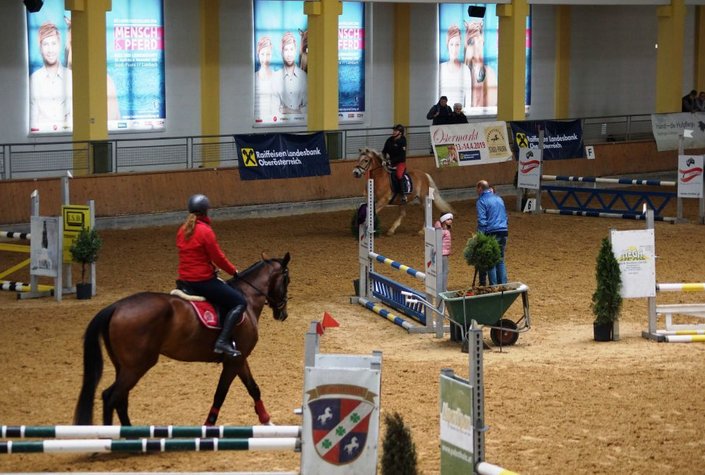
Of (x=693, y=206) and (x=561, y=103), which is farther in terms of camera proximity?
(x=561, y=103)

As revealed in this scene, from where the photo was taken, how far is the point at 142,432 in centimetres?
776

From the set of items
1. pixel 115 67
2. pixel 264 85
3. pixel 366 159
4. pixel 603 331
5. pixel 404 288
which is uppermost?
pixel 115 67

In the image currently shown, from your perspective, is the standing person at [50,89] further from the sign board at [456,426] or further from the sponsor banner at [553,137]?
the sign board at [456,426]

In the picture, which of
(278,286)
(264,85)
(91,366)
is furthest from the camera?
(264,85)

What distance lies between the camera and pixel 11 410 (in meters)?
11.5

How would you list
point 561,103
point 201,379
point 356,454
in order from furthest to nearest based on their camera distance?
point 561,103 < point 201,379 < point 356,454

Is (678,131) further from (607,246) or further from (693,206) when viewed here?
(607,246)

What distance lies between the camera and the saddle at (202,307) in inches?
415

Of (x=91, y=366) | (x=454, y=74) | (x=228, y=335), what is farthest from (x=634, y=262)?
(x=454, y=74)

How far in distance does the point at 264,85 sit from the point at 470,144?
5.97 metres

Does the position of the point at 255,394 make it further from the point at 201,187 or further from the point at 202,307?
the point at 201,187

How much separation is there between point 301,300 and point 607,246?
467 centimetres

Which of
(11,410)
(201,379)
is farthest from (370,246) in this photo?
(11,410)

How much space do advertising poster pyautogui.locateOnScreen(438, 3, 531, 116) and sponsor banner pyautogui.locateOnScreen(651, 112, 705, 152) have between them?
212 inches
